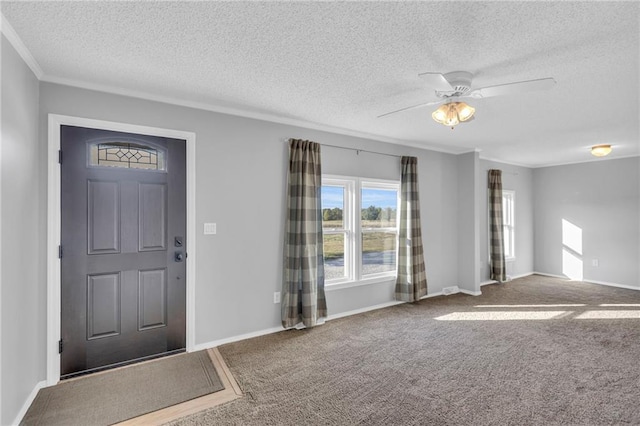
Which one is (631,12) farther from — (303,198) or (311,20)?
(303,198)

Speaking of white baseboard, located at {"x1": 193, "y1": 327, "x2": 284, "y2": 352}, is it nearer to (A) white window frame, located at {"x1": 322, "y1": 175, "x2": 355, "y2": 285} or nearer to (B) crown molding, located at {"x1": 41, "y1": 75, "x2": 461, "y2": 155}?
(A) white window frame, located at {"x1": 322, "y1": 175, "x2": 355, "y2": 285}

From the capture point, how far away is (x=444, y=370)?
2721 mm

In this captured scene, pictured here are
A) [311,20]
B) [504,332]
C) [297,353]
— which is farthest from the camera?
[504,332]

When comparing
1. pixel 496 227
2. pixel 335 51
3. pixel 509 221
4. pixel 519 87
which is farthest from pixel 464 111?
pixel 509 221

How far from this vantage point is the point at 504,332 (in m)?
3.58

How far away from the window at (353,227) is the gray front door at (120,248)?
1856 millimetres

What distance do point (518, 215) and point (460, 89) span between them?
546cm

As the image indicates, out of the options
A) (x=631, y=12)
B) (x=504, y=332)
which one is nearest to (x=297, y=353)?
(x=504, y=332)

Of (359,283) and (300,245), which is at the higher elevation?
(300,245)

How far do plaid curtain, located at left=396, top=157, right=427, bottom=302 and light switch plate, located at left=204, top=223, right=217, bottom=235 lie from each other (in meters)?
2.72

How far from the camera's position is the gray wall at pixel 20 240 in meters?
1.88

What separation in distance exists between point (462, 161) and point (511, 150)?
0.79 m

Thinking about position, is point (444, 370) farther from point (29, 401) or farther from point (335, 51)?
point (29, 401)

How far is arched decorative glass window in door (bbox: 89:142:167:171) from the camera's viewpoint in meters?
2.71
